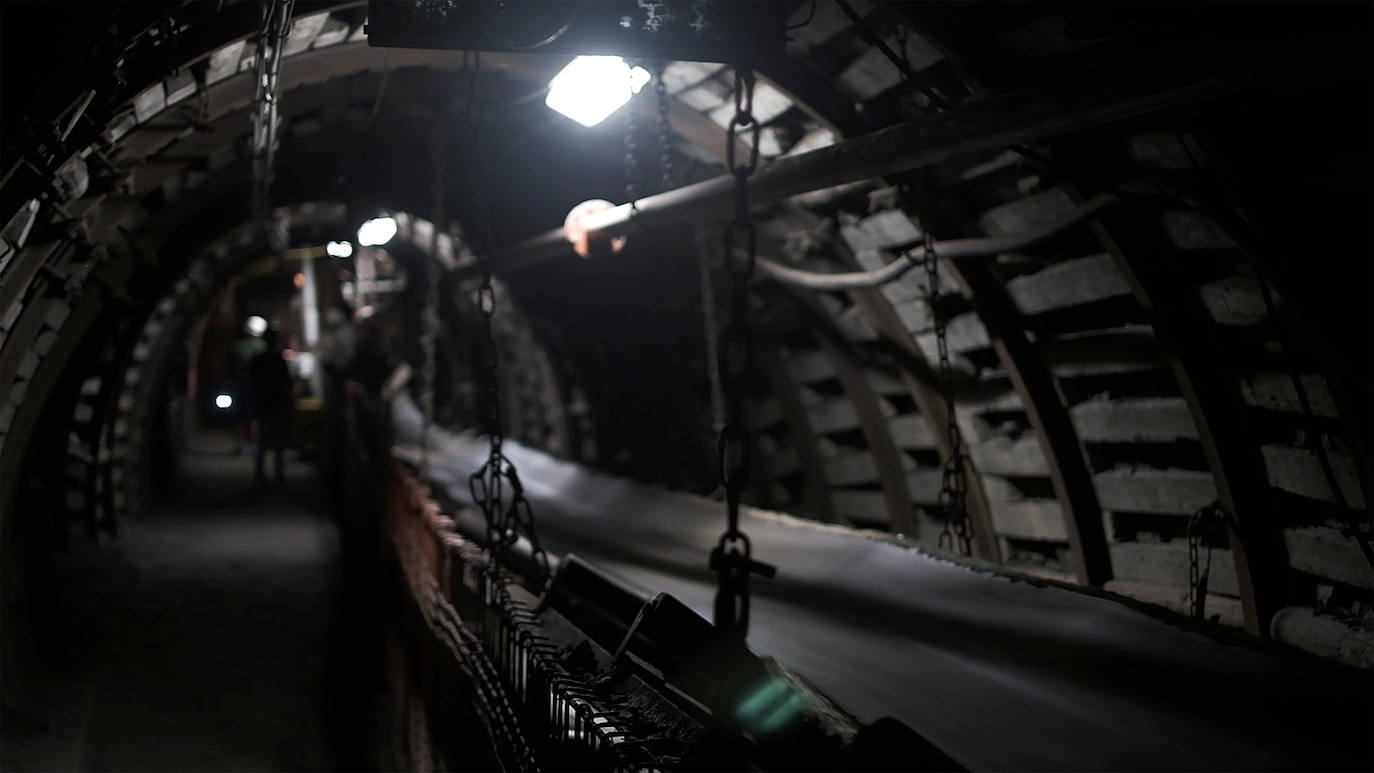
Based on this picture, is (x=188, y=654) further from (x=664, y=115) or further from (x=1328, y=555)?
(x=1328, y=555)

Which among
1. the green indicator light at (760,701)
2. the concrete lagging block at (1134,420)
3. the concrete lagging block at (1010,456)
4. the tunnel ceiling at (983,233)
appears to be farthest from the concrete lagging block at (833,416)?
the green indicator light at (760,701)

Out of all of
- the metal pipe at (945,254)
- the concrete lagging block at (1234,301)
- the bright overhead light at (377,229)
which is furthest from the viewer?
the bright overhead light at (377,229)

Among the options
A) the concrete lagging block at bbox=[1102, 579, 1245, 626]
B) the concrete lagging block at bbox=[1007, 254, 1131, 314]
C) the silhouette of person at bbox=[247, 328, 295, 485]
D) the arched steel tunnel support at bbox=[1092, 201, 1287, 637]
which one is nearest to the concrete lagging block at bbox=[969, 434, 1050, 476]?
the concrete lagging block at bbox=[1102, 579, 1245, 626]

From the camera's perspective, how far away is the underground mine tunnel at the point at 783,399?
109 inches

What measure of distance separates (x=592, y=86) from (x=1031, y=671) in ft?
10.4

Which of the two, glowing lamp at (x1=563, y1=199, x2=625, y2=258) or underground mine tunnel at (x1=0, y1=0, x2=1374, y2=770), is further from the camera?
glowing lamp at (x1=563, y1=199, x2=625, y2=258)

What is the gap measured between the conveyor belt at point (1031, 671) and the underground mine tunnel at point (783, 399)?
0.05ft

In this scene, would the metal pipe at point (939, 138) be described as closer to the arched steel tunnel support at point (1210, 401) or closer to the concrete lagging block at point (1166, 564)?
the arched steel tunnel support at point (1210, 401)

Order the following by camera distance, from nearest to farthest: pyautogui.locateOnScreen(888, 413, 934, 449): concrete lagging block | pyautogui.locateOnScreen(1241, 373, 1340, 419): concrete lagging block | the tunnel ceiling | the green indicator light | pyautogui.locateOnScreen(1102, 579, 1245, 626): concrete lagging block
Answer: the green indicator light, the tunnel ceiling, pyautogui.locateOnScreen(1241, 373, 1340, 419): concrete lagging block, pyautogui.locateOnScreen(1102, 579, 1245, 626): concrete lagging block, pyautogui.locateOnScreen(888, 413, 934, 449): concrete lagging block

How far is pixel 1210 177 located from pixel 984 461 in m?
3.04

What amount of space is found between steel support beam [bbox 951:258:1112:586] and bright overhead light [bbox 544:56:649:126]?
79.5 inches

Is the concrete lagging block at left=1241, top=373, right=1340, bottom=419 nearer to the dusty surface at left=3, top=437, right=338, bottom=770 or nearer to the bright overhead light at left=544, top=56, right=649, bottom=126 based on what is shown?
the bright overhead light at left=544, top=56, right=649, bottom=126

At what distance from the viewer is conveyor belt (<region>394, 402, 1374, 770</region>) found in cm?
248

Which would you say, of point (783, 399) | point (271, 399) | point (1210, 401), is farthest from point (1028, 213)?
point (271, 399)
